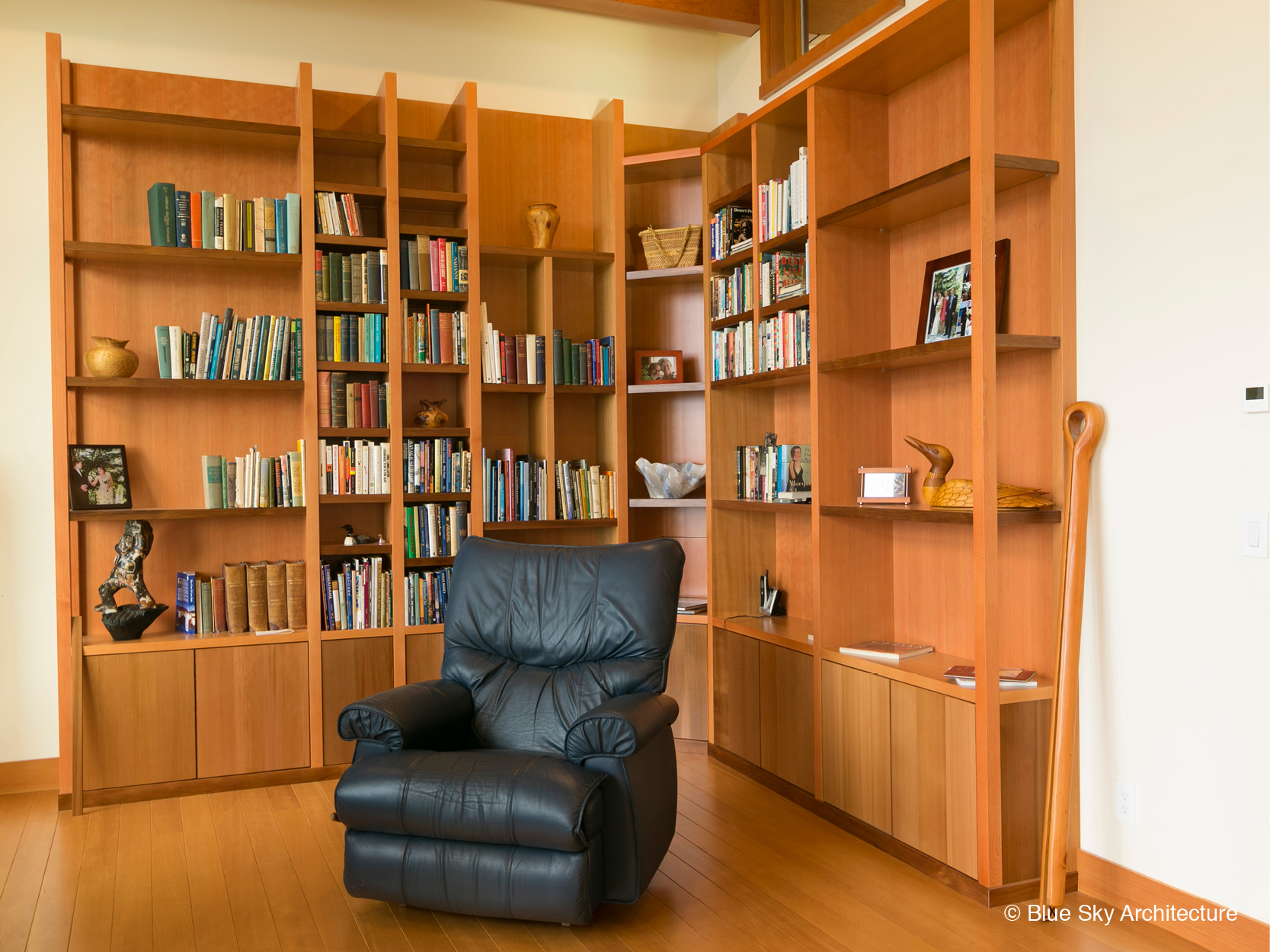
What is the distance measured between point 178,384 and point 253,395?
1.29 ft

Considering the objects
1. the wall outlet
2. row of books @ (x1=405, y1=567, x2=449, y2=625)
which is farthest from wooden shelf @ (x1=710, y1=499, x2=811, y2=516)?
the wall outlet

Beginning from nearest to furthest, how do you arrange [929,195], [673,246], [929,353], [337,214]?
[929,353], [929,195], [337,214], [673,246]

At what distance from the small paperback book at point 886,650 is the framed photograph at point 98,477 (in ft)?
9.76

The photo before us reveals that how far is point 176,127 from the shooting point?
13.5 ft

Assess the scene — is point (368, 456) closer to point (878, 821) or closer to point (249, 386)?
point (249, 386)

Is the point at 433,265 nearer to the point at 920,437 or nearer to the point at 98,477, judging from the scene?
the point at 98,477

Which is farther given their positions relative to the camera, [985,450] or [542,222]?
[542,222]

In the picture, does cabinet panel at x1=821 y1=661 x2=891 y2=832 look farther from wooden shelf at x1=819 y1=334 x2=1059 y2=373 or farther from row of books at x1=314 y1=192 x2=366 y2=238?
row of books at x1=314 y1=192 x2=366 y2=238

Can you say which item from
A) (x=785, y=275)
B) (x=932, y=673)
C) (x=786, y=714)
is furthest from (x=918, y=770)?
(x=785, y=275)

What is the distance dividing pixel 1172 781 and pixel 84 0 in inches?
195

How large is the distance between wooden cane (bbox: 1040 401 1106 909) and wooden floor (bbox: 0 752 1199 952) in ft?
0.62

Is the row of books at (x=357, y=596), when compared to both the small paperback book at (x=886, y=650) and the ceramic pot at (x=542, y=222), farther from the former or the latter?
the small paperback book at (x=886, y=650)

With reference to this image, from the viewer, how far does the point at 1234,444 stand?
101 inches

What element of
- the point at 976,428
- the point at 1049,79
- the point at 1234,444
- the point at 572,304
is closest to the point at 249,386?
the point at 572,304
